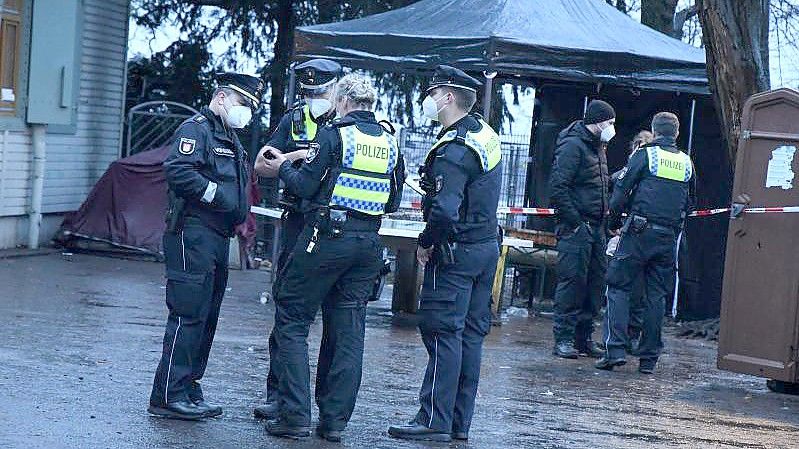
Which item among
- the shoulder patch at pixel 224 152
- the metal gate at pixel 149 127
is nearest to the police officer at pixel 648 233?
the shoulder patch at pixel 224 152

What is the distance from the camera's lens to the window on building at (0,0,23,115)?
588 inches

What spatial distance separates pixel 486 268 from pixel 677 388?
131 inches

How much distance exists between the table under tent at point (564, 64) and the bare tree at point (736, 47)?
1.31 metres

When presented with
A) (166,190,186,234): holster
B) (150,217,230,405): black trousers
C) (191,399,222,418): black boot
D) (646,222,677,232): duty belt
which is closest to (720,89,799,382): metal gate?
(646,222,677,232): duty belt

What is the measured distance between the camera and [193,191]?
7082mm

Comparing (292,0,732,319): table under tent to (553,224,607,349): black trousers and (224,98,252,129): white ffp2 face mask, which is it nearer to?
(553,224,607,349): black trousers

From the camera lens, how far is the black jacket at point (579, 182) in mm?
11070

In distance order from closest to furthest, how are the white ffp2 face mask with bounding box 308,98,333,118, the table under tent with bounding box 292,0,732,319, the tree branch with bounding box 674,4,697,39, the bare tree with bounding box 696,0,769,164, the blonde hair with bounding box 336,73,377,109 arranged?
the blonde hair with bounding box 336,73,377,109
the white ffp2 face mask with bounding box 308,98,333,118
the bare tree with bounding box 696,0,769,164
the table under tent with bounding box 292,0,732,319
the tree branch with bounding box 674,4,697,39

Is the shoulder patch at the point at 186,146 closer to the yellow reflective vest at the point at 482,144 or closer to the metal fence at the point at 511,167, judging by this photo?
the yellow reflective vest at the point at 482,144

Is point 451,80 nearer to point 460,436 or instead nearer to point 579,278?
point 460,436

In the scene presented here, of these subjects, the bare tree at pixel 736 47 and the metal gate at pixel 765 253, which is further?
the bare tree at pixel 736 47

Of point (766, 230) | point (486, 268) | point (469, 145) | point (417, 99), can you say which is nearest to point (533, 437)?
point (486, 268)

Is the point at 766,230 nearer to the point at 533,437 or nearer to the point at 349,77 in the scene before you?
the point at 533,437

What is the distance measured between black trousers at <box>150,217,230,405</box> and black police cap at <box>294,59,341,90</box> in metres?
0.98
